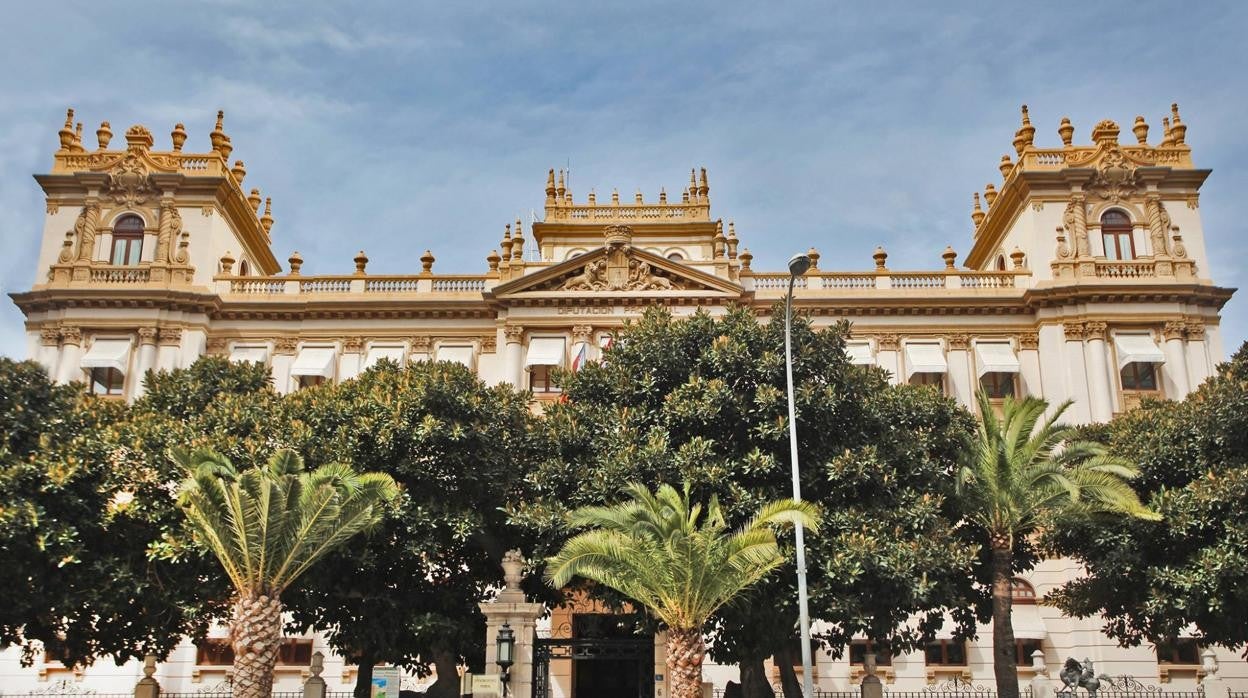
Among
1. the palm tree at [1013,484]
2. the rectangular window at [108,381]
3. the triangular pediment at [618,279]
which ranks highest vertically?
the triangular pediment at [618,279]

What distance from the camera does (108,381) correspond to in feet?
141

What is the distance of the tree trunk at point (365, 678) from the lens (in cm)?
3092

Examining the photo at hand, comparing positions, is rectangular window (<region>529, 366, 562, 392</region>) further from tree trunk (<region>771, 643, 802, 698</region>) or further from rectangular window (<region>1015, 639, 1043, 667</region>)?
rectangular window (<region>1015, 639, 1043, 667</region>)

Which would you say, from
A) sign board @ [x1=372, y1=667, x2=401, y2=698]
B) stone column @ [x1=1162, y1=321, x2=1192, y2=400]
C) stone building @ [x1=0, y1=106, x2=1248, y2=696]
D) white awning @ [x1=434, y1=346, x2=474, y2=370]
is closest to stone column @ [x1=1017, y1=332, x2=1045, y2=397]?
stone building @ [x1=0, y1=106, x2=1248, y2=696]

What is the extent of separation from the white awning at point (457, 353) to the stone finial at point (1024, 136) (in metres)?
24.4

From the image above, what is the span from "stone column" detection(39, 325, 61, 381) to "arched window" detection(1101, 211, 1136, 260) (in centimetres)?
4130

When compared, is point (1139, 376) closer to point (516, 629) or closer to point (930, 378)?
point (930, 378)

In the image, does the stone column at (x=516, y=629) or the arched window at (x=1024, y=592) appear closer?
the stone column at (x=516, y=629)

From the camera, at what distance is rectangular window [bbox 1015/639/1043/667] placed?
1572 inches

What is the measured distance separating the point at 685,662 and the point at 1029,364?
80.8ft

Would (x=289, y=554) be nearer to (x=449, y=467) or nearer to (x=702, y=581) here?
(x=449, y=467)

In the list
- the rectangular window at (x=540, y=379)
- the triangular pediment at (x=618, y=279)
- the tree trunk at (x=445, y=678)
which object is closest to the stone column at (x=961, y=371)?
the triangular pediment at (x=618, y=279)

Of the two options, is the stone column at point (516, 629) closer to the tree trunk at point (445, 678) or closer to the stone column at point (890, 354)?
the tree trunk at point (445, 678)

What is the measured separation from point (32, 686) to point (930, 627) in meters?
30.2
